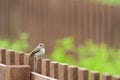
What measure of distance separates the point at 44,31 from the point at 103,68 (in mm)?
2170

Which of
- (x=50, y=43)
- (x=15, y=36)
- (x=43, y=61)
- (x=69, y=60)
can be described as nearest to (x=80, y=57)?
(x=69, y=60)

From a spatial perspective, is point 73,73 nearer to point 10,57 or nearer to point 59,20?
point 10,57

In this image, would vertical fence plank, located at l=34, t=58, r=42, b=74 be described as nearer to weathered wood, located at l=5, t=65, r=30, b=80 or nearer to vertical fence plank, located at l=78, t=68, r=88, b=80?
weathered wood, located at l=5, t=65, r=30, b=80

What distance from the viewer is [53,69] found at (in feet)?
10.4

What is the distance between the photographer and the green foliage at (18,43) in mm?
9234

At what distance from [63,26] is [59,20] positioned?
177mm

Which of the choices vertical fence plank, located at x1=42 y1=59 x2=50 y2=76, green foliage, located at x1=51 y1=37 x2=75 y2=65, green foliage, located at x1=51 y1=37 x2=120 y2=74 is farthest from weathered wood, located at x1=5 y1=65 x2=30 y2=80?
green foliage, located at x1=51 y1=37 x2=75 y2=65

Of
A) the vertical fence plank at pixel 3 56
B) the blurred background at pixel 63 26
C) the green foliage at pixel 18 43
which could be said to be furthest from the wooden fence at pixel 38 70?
the green foliage at pixel 18 43

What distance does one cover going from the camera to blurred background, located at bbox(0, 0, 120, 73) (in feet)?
27.7

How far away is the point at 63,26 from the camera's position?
902 centimetres

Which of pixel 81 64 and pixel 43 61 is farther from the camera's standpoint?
pixel 81 64

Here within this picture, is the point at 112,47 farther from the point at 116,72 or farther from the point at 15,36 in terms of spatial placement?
the point at 15,36

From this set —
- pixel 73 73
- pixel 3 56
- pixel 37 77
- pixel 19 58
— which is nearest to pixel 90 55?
pixel 3 56

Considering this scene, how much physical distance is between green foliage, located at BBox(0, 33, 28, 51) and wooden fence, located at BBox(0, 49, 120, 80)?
551 centimetres
